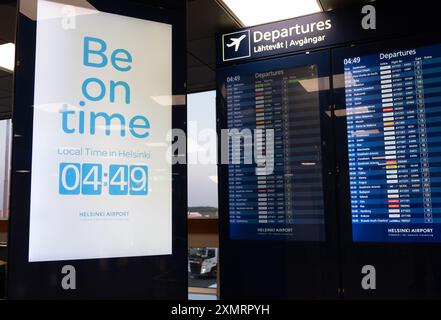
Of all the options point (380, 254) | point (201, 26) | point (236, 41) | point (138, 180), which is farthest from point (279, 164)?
A: point (138, 180)

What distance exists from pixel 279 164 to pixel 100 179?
1582mm

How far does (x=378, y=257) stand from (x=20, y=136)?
6.79 feet

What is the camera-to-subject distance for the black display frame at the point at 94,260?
4.26ft

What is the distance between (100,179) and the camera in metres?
1.44

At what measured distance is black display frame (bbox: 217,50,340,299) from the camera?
2593 mm

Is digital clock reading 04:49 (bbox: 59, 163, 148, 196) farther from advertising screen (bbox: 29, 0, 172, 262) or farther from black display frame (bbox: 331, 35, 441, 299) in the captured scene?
black display frame (bbox: 331, 35, 441, 299)

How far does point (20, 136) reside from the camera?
1320 millimetres

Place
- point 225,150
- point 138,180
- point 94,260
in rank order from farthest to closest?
point 225,150, point 138,180, point 94,260

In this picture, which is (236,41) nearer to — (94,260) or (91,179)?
(91,179)

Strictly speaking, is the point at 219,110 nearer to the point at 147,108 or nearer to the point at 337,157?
the point at 337,157

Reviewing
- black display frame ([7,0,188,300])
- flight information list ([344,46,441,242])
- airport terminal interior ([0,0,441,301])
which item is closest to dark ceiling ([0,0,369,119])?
airport terminal interior ([0,0,441,301])

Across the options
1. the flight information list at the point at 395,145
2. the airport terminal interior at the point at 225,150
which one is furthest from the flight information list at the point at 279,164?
the flight information list at the point at 395,145

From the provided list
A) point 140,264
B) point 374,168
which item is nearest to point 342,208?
point 374,168

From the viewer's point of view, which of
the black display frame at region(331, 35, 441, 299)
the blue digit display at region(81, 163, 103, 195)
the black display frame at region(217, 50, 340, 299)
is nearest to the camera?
the blue digit display at region(81, 163, 103, 195)
